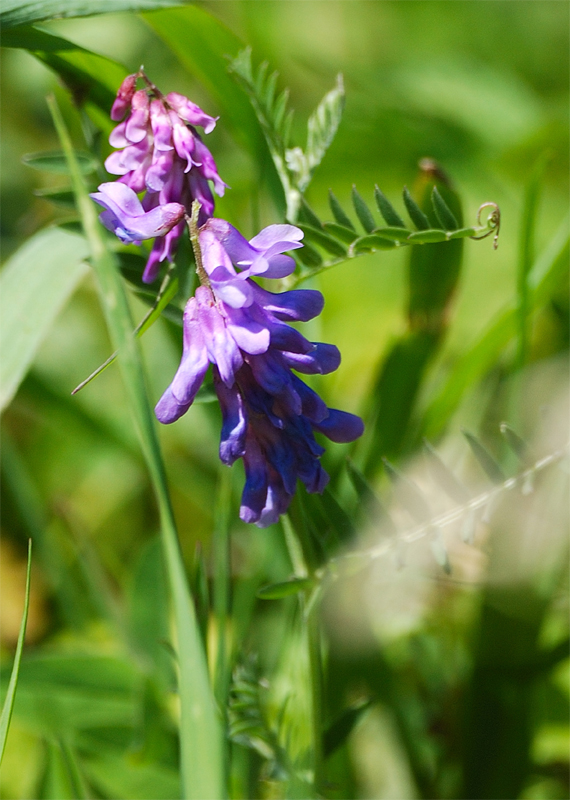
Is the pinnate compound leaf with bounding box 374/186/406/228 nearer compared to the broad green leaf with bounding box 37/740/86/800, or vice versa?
the pinnate compound leaf with bounding box 374/186/406/228

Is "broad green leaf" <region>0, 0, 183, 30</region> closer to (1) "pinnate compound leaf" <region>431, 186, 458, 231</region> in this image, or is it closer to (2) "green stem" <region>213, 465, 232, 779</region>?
(1) "pinnate compound leaf" <region>431, 186, 458, 231</region>

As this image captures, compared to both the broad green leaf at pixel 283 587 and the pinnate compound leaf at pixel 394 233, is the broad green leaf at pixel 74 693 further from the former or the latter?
the pinnate compound leaf at pixel 394 233

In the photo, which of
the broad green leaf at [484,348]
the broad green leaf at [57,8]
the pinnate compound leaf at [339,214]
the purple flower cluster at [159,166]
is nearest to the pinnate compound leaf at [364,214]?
the pinnate compound leaf at [339,214]

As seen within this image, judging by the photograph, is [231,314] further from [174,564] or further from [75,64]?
[75,64]

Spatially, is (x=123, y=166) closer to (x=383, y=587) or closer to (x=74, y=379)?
(x=383, y=587)

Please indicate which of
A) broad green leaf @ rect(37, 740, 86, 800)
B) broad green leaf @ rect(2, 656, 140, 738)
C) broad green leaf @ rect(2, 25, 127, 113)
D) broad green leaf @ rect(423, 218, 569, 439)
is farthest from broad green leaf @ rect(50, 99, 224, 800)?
broad green leaf @ rect(423, 218, 569, 439)

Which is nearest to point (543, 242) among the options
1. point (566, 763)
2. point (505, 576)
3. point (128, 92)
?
point (505, 576)
